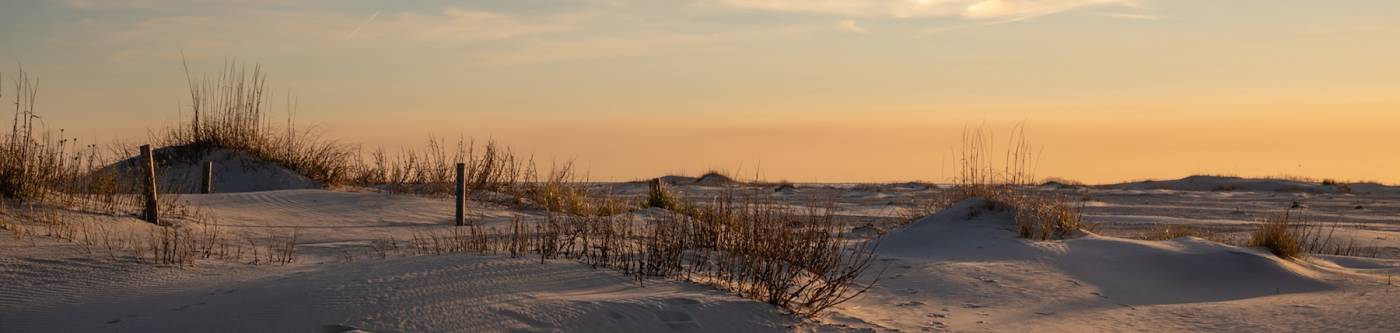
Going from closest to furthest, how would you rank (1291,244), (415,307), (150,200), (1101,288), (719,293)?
(415,307) → (719,293) → (1101,288) → (1291,244) → (150,200)

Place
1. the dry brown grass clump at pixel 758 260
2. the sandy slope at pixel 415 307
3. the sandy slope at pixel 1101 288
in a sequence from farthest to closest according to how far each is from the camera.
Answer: the sandy slope at pixel 1101 288 < the dry brown grass clump at pixel 758 260 < the sandy slope at pixel 415 307

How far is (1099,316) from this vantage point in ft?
23.9

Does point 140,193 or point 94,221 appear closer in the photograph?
point 94,221

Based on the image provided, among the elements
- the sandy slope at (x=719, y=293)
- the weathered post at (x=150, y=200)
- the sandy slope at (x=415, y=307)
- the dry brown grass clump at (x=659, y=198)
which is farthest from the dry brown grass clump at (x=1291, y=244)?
the weathered post at (x=150, y=200)

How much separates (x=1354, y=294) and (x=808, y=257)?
13.3ft

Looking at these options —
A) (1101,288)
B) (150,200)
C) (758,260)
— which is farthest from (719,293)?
(150,200)

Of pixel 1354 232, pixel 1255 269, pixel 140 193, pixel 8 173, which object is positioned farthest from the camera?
pixel 1354 232

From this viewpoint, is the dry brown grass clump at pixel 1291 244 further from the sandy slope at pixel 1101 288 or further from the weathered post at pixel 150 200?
the weathered post at pixel 150 200

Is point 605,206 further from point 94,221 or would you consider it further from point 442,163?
point 94,221

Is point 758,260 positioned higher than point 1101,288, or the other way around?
point 758,260

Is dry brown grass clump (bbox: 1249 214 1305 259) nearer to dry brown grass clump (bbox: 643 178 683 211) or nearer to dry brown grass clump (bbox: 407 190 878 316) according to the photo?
dry brown grass clump (bbox: 407 190 878 316)

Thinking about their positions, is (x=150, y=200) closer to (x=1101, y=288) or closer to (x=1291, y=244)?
(x=1101, y=288)

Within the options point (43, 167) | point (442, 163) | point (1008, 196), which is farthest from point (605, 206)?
point (43, 167)

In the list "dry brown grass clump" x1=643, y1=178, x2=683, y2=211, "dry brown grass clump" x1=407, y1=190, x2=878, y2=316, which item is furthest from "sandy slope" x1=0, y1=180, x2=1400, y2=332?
"dry brown grass clump" x1=643, y1=178, x2=683, y2=211
